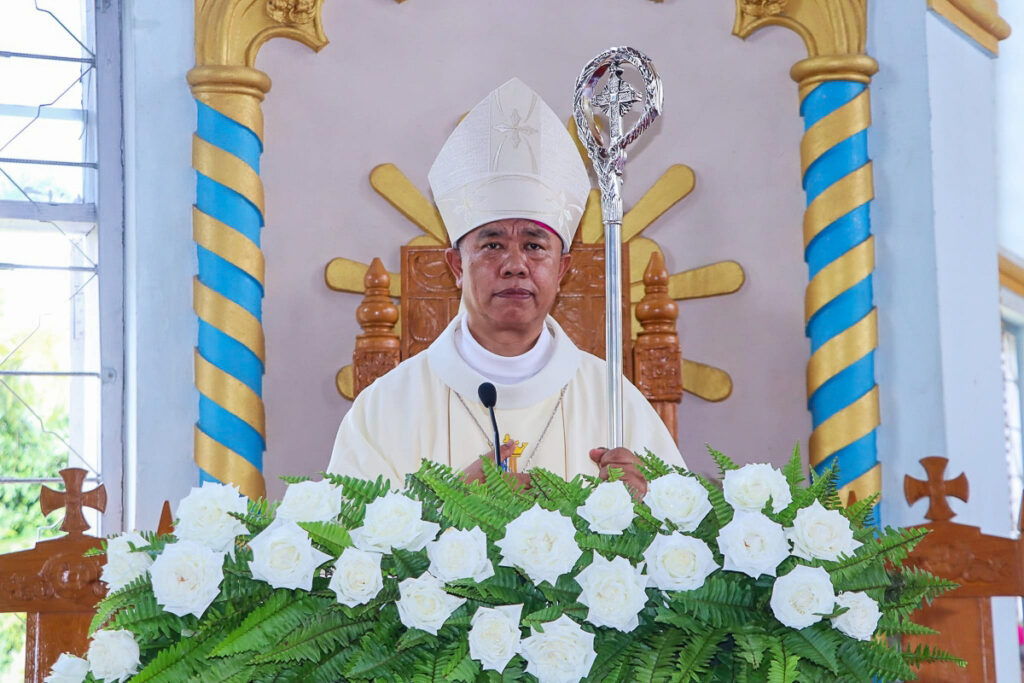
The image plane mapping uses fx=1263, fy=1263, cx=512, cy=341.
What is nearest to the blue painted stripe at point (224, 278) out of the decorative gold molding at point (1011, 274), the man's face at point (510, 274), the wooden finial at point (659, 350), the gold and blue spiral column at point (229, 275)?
the gold and blue spiral column at point (229, 275)

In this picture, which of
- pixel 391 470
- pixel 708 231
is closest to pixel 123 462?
pixel 391 470

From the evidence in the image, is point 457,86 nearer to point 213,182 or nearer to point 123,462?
point 213,182

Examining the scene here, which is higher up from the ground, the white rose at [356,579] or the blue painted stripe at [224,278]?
the blue painted stripe at [224,278]

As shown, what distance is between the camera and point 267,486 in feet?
14.0

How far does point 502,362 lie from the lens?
3.66 m

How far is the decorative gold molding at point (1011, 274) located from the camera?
540 cm

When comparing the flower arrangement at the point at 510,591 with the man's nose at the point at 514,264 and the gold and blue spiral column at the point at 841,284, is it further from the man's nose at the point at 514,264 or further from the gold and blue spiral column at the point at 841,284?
the gold and blue spiral column at the point at 841,284

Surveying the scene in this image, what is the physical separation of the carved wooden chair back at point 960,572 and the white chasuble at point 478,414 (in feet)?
2.70

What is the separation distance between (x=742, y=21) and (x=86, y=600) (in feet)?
9.68

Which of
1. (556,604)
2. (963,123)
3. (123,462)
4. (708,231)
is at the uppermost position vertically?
(963,123)

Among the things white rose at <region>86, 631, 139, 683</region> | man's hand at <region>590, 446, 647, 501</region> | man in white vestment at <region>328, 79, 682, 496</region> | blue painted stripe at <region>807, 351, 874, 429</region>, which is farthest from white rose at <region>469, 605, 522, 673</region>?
blue painted stripe at <region>807, 351, 874, 429</region>

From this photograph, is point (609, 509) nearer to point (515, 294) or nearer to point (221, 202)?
point (515, 294)

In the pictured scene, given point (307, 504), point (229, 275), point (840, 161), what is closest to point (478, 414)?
point (229, 275)

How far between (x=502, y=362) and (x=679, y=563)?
2065mm
